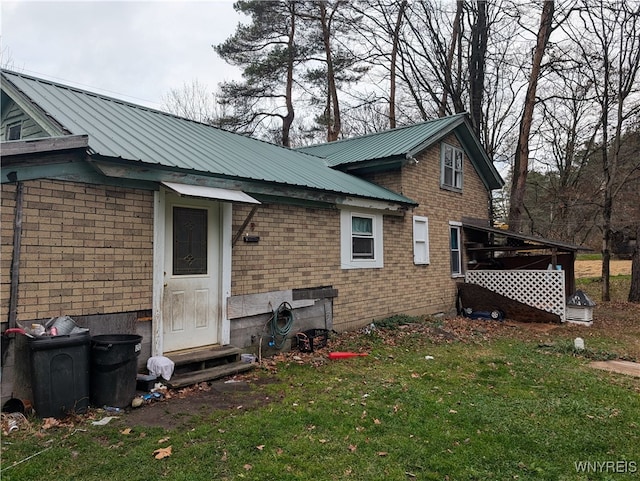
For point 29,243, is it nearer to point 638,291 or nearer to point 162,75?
point 638,291

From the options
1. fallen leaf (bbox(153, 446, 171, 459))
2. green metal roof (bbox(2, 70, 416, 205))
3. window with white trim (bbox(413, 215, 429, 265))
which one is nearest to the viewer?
fallen leaf (bbox(153, 446, 171, 459))

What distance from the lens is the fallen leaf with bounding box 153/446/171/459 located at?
3.62 meters

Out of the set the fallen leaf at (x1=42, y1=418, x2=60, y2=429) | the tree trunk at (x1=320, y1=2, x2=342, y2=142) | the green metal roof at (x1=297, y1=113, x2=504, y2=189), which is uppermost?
the tree trunk at (x1=320, y1=2, x2=342, y2=142)

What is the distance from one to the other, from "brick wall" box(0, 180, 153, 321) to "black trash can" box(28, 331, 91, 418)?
0.57 meters

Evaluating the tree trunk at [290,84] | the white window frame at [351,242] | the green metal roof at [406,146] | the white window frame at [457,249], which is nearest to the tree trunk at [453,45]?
the green metal roof at [406,146]

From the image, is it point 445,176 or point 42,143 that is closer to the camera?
point 42,143

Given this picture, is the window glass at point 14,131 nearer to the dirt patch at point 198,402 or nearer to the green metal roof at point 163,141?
the green metal roof at point 163,141

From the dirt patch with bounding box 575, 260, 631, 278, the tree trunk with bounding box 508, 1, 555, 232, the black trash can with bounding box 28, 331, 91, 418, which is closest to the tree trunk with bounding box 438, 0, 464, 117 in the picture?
the tree trunk with bounding box 508, 1, 555, 232

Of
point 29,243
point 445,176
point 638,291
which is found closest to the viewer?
point 29,243

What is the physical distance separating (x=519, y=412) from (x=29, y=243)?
590 cm

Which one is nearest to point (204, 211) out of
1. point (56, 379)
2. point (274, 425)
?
point (56, 379)

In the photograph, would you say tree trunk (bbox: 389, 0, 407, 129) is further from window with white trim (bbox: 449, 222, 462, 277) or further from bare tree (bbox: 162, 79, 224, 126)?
bare tree (bbox: 162, 79, 224, 126)

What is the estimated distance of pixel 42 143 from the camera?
4551 mm

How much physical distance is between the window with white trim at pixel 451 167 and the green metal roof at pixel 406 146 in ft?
1.80
